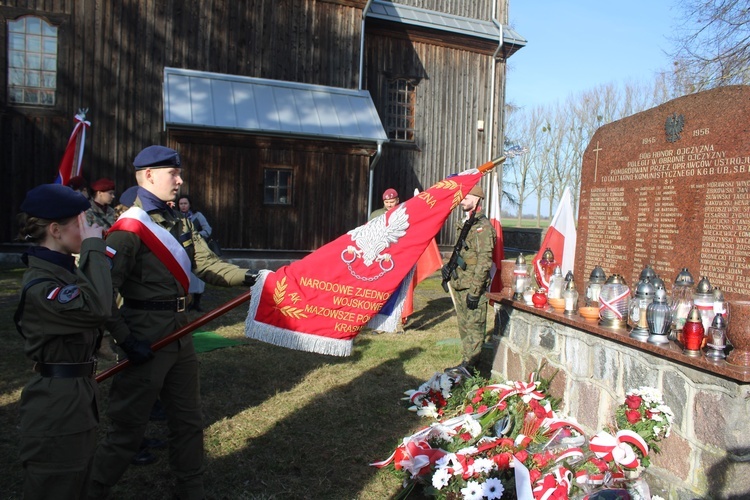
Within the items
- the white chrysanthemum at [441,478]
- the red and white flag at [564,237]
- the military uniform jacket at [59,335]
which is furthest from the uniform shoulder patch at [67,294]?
the red and white flag at [564,237]

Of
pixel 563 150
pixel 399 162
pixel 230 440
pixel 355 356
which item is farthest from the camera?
pixel 563 150

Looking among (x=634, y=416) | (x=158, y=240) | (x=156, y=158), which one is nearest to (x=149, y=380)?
(x=158, y=240)

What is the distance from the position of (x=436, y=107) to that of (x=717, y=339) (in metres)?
13.9

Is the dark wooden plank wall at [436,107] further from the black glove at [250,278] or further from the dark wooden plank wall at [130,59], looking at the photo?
the black glove at [250,278]

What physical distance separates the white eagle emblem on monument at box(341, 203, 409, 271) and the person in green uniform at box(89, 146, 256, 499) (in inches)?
44.9

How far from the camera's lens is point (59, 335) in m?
2.68

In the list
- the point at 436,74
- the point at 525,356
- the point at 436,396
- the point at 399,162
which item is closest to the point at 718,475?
the point at 525,356

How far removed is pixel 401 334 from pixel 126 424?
17.4 feet

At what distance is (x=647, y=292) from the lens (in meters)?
3.91

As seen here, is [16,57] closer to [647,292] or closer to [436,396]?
[436,396]

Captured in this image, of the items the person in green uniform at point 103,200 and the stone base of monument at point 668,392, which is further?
the person in green uniform at point 103,200

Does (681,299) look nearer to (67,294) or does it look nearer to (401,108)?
(67,294)

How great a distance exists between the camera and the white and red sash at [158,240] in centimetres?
341

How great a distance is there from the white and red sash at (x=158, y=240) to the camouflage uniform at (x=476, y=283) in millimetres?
3472
